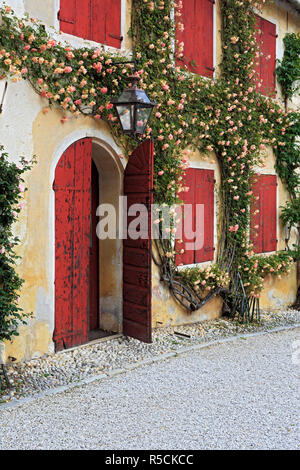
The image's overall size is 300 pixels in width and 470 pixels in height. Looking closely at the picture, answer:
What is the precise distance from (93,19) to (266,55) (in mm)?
4165

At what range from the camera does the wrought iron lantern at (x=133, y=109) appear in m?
5.85

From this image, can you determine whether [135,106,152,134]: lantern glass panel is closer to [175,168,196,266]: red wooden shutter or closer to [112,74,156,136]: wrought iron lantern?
[112,74,156,136]: wrought iron lantern

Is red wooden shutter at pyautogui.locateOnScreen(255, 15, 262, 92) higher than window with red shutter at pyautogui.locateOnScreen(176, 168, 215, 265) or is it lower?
higher

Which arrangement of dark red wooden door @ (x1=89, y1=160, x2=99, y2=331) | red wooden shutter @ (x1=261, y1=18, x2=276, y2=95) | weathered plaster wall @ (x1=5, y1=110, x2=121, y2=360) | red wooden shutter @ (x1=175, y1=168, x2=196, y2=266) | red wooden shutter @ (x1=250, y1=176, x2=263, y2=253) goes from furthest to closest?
red wooden shutter @ (x1=261, y1=18, x2=276, y2=95) → red wooden shutter @ (x1=250, y1=176, x2=263, y2=253) → red wooden shutter @ (x1=175, y1=168, x2=196, y2=266) → dark red wooden door @ (x1=89, y1=160, x2=99, y2=331) → weathered plaster wall @ (x1=5, y1=110, x2=121, y2=360)

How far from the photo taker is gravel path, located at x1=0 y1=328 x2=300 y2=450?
381 centimetres

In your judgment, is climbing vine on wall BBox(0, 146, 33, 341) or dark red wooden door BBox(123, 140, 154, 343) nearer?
climbing vine on wall BBox(0, 146, 33, 341)

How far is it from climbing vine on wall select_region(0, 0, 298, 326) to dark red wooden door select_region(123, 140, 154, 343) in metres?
0.46

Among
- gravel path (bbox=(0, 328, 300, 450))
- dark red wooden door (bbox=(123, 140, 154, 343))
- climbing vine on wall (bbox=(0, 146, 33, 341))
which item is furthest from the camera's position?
dark red wooden door (bbox=(123, 140, 154, 343))

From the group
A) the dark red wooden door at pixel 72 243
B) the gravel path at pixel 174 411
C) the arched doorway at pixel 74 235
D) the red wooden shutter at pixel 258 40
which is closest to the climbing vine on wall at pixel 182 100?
the red wooden shutter at pixel 258 40

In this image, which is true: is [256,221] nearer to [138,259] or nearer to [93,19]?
[138,259]

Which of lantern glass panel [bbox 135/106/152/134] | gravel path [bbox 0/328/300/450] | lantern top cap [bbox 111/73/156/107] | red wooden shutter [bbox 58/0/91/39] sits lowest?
gravel path [bbox 0/328/300/450]

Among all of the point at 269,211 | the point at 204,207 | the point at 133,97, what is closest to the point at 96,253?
the point at 204,207

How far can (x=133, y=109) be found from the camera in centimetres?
588

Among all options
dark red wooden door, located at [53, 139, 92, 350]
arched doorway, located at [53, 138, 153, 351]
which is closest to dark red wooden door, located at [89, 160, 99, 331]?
arched doorway, located at [53, 138, 153, 351]
